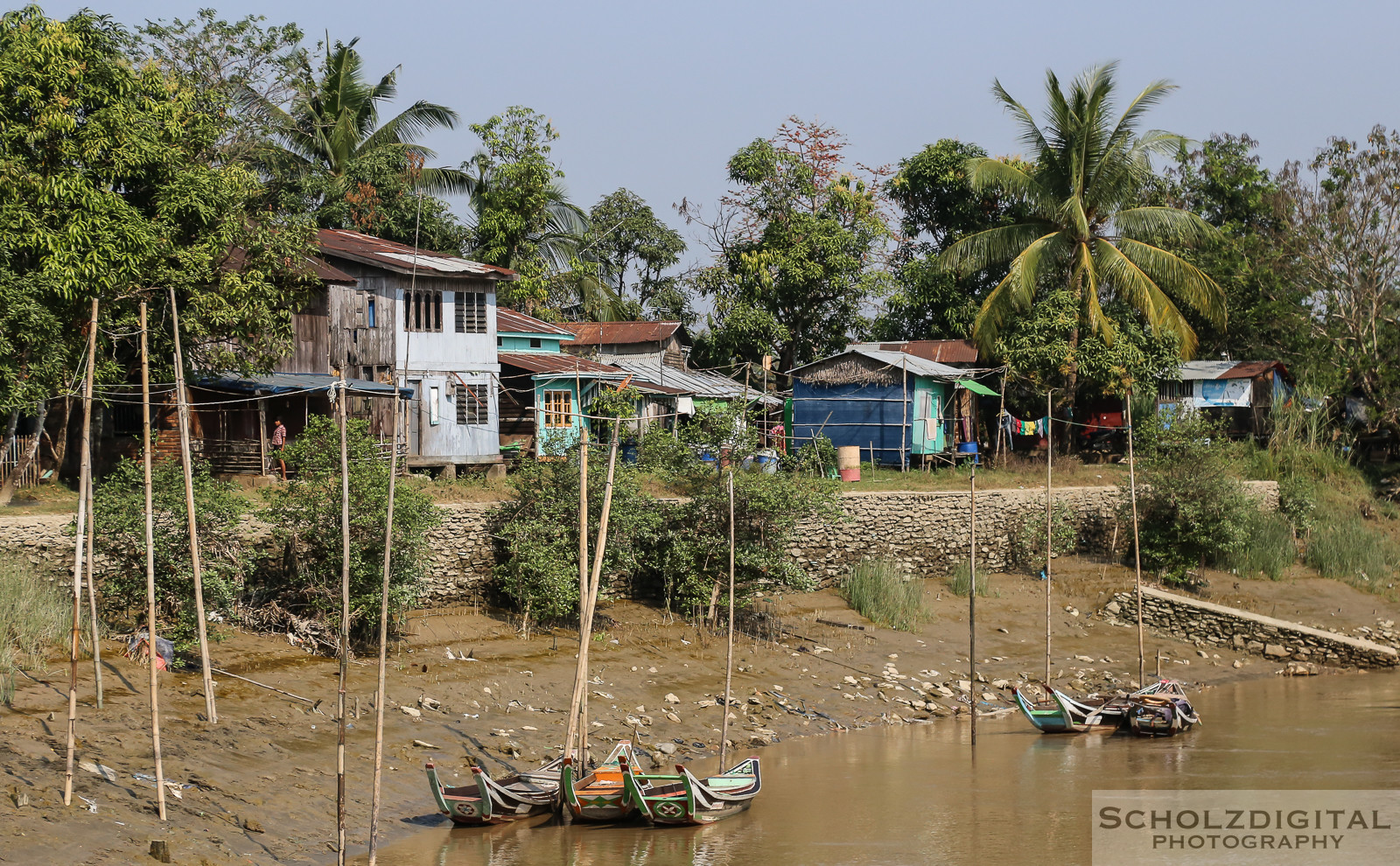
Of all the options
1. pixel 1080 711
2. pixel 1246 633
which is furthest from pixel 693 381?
pixel 1080 711

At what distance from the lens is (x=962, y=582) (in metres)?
27.2

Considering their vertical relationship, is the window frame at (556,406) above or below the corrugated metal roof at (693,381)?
below

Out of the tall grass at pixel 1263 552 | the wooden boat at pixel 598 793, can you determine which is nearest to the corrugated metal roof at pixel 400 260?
the wooden boat at pixel 598 793

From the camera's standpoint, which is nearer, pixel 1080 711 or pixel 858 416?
pixel 1080 711

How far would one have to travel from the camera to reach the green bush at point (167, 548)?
680 inches

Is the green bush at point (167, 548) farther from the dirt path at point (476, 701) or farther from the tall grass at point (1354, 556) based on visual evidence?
the tall grass at point (1354, 556)

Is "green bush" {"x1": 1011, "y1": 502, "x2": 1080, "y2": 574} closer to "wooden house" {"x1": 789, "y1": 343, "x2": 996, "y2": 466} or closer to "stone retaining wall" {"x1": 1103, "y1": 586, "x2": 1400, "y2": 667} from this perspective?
"stone retaining wall" {"x1": 1103, "y1": 586, "x2": 1400, "y2": 667}

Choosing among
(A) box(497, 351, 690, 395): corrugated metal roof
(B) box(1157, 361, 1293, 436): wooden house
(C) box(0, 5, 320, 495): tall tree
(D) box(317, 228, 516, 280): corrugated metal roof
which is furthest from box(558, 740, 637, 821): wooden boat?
(B) box(1157, 361, 1293, 436): wooden house

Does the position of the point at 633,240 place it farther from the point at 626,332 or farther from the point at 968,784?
the point at 968,784

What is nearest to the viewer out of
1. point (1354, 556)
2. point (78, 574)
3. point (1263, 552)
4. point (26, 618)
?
point (78, 574)

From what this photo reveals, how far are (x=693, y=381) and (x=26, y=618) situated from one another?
70.9 feet

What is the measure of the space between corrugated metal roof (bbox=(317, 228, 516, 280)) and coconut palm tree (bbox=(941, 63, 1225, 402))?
1346cm

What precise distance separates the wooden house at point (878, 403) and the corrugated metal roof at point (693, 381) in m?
1.47

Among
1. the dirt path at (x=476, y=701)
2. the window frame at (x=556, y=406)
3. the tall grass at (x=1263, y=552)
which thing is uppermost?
the window frame at (x=556, y=406)
